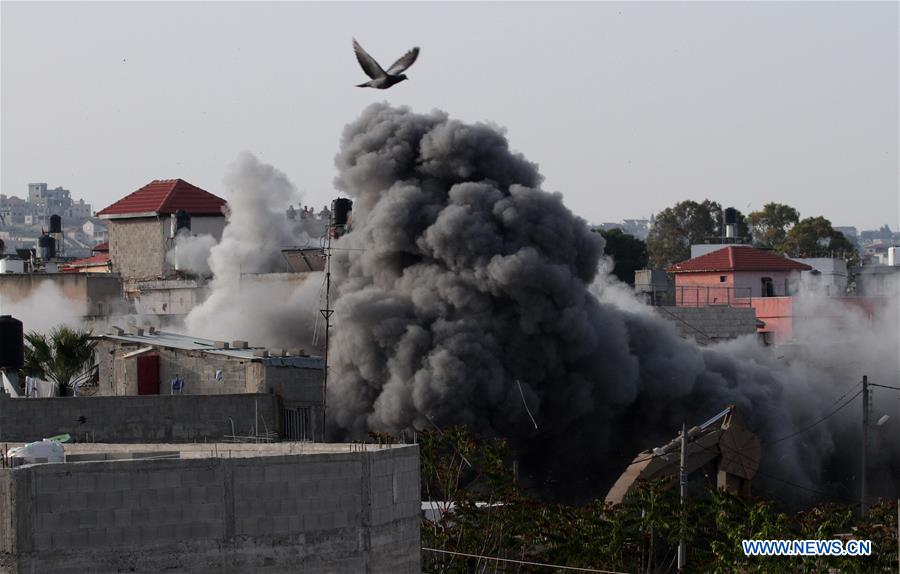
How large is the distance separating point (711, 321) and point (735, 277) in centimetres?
1190

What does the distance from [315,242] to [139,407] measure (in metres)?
30.0

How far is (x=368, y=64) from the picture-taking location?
24.1 m

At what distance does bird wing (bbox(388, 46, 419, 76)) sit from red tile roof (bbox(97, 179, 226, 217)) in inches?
1781

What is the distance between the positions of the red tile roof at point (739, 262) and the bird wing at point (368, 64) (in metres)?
50.4

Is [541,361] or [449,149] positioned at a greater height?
[449,149]

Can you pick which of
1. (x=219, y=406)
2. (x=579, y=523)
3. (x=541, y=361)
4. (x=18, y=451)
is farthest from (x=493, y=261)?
(x=18, y=451)

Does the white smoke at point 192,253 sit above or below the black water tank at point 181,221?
below

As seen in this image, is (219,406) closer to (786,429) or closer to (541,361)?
(541,361)

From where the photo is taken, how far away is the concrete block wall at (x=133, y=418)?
31594 mm

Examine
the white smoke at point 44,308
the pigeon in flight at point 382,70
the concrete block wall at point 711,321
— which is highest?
the pigeon in flight at point 382,70

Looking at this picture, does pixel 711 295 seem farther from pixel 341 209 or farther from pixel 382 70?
pixel 382 70

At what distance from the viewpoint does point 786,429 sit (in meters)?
50.7

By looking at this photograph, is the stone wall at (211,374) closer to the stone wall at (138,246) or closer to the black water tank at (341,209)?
the black water tank at (341,209)

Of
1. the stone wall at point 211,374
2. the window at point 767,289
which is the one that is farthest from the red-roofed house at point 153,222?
the stone wall at point 211,374
